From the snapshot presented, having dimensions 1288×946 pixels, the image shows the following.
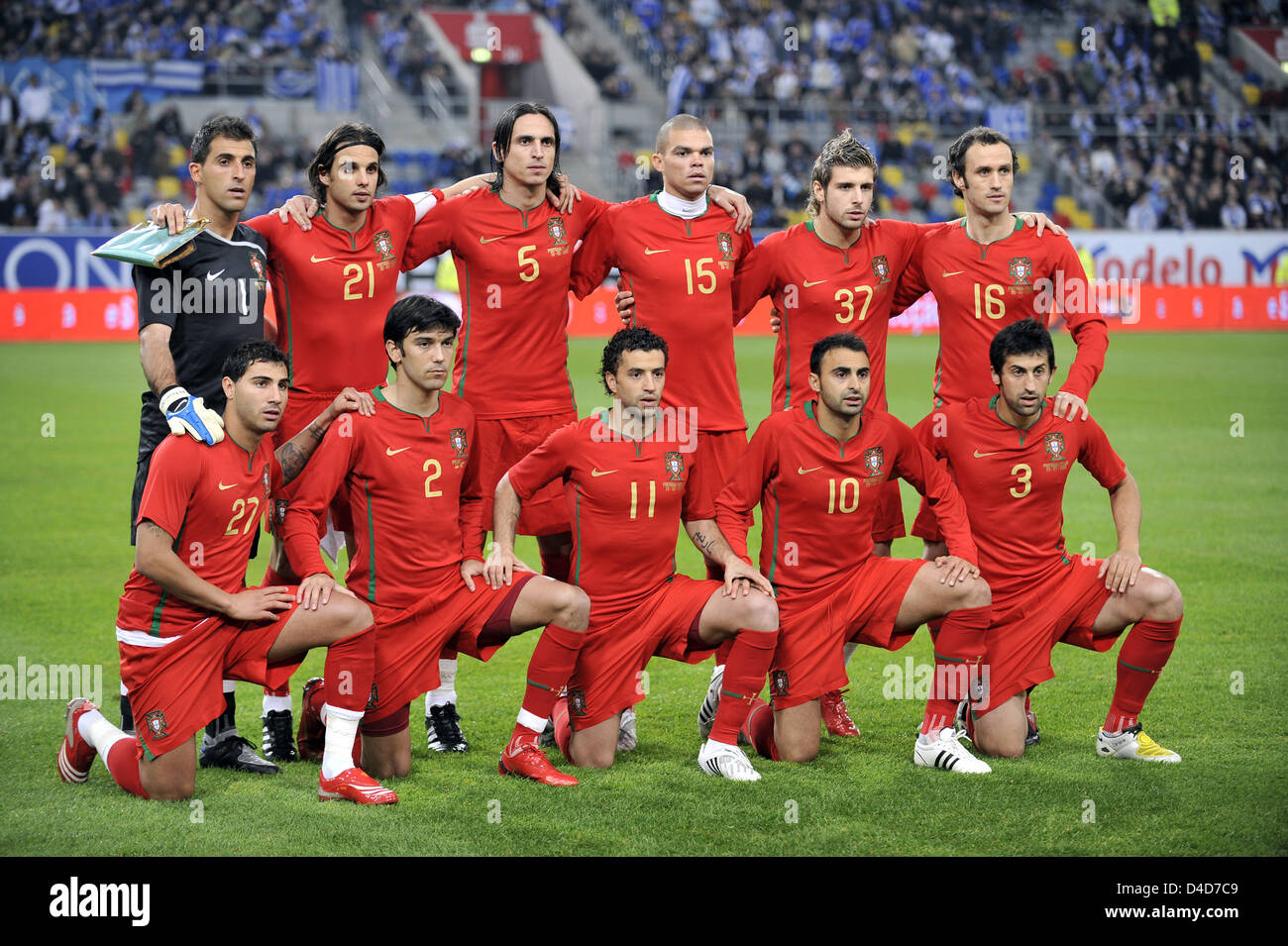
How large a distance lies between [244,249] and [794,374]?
2408 mm

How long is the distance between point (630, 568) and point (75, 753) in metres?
2.22

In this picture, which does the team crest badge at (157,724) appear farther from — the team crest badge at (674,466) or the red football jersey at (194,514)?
the team crest badge at (674,466)

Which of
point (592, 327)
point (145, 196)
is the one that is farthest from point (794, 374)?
point (145, 196)

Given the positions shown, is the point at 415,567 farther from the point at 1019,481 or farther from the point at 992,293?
the point at 992,293

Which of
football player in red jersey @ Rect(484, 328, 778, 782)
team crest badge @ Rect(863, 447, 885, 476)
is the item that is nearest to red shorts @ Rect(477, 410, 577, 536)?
football player in red jersey @ Rect(484, 328, 778, 782)

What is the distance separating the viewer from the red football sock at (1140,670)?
536 cm

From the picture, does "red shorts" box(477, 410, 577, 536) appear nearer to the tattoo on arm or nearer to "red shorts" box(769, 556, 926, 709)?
the tattoo on arm

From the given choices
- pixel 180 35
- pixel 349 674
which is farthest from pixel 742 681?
pixel 180 35

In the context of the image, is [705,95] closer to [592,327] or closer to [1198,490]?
[592,327]

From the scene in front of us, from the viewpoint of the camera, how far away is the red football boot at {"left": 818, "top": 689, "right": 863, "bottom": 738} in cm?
580

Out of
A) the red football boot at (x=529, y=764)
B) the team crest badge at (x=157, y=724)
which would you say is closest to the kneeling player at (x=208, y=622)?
the team crest badge at (x=157, y=724)

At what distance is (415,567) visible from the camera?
17.5 feet

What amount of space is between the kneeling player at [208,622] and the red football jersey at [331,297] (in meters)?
0.63

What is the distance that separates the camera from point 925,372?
18.7m
